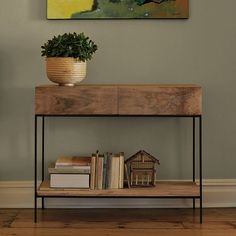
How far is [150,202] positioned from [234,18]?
4.18 ft

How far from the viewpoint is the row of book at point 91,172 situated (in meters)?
3.27

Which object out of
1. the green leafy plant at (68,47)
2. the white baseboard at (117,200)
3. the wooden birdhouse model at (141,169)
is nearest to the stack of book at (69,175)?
the wooden birdhouse model at (141,169)

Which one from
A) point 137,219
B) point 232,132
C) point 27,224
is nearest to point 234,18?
point 232,132

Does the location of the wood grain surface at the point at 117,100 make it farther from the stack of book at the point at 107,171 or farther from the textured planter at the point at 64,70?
the stack of book at the point at 107,171

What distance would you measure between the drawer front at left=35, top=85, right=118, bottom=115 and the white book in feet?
1.21

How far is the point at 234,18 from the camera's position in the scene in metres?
3.57

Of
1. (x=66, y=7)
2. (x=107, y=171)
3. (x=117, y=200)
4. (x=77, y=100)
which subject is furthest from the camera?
(x=117, y=200)

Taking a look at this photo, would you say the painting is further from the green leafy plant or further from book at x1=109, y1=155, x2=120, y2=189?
book at x1=109, y1=155, x2=120, y2=189

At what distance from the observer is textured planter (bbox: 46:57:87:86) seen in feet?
10.5

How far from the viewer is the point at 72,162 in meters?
3.30

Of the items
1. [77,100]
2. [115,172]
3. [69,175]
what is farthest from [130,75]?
[69,175]

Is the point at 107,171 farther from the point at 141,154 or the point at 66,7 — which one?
the point at 66,7

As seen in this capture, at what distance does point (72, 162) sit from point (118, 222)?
1.42ft

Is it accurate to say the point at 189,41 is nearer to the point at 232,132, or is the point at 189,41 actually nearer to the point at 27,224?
the point at 232,132
